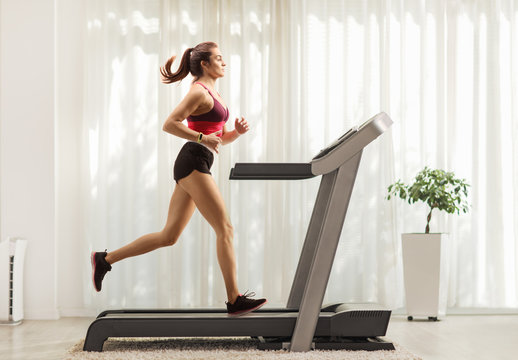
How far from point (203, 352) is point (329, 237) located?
73cm

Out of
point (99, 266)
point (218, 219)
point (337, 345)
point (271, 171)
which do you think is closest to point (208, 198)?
point (218, 219)

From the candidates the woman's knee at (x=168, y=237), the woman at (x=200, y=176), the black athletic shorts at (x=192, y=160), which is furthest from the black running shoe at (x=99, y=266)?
the black athletic shorts at (x=192, y=160)

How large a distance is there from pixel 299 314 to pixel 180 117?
3.39 ft

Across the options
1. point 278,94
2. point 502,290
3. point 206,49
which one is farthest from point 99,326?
point 502,290

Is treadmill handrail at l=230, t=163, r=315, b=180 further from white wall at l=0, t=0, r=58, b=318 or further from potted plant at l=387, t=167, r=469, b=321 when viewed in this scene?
white wall at l=0, t=0, r=58, b=318

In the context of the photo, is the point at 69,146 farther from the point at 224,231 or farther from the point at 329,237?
the point at 329,237

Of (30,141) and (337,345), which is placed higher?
(30,141)

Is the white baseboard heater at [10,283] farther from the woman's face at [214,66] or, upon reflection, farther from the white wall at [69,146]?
the woman's face at [214,66]

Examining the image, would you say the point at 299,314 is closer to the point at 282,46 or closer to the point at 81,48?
the point at 282,46

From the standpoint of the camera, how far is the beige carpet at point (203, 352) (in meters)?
2.71

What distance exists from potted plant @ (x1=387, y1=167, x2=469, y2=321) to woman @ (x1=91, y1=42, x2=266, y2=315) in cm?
148

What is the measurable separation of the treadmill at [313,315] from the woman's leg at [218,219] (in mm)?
151

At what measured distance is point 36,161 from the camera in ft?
14.5

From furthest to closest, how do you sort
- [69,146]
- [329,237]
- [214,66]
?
[69,146], [214,66], [329,237]
